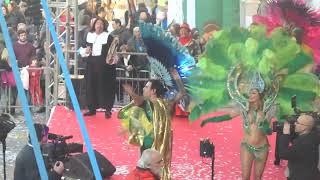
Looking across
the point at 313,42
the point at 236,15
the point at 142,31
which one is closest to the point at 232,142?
the point at 313,42

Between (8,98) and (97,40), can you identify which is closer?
(97,40)

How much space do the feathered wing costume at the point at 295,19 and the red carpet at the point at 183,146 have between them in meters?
1.60

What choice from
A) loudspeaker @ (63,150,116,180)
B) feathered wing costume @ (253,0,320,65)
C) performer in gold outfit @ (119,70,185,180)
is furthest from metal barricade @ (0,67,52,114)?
performer in gold outfit @ (119,70,185,180)

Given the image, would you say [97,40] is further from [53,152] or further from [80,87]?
[53,152]

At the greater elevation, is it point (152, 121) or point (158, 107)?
point (158, 107)

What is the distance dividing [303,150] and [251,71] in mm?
1294

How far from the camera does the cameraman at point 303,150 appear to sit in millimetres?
5949

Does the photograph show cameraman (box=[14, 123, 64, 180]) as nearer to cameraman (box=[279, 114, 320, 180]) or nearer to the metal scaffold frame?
cameraman (box=[279, 114, 320, 180])

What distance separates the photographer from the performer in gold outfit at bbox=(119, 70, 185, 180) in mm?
6707

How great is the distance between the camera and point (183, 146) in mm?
9344

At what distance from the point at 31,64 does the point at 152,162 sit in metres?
7.65

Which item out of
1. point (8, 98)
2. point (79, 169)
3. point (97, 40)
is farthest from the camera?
point (8, 98)

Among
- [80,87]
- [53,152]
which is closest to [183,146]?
[80,87]

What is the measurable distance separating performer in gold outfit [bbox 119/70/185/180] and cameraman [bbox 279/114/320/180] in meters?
1.19
